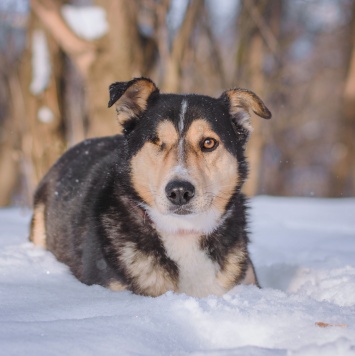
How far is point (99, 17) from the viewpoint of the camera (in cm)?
1020

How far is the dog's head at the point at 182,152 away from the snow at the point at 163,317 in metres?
0.63

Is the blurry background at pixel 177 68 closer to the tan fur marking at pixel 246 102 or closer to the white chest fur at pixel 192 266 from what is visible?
the tan fur marking at pixel 246 102

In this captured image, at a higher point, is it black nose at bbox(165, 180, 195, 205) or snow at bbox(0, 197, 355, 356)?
black nose at bbox(165, 180, 195, 205)

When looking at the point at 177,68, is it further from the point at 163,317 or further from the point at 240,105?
the point at 163,317

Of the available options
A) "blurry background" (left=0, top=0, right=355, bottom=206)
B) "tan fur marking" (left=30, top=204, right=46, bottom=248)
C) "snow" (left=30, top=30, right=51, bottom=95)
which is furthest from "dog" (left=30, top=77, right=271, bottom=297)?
"snow" (left=30, top=30, right=51, bottom=95)

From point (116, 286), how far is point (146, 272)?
0.22 meters

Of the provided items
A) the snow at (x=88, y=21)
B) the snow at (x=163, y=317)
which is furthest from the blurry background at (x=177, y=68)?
the snow at (x=163, y=317)

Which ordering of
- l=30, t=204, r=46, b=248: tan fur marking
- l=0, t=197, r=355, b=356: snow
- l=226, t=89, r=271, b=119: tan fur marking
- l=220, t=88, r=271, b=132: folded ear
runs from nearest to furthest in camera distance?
1. l=0, t=197, r=355, b=356: snow
2. l=226, t=89, r=271, b=119: tan fur marking
3. l=220, t=88, r=271, b=132: folded ear
4. l=30, t=204, r=46, b=248: tan fur marking

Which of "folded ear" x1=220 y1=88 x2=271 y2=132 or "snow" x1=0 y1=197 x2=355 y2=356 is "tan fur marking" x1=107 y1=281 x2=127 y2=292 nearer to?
"snow" x1=0 y1=197 x2=355 y2=356

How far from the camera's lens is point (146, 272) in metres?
3.98

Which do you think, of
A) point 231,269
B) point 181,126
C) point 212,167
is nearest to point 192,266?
point 231,269

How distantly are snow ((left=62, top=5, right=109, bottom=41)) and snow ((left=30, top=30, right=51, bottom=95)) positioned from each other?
2.97 m

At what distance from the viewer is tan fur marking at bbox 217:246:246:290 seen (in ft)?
13.5

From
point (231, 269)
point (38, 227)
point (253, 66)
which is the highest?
point (253, 66)
